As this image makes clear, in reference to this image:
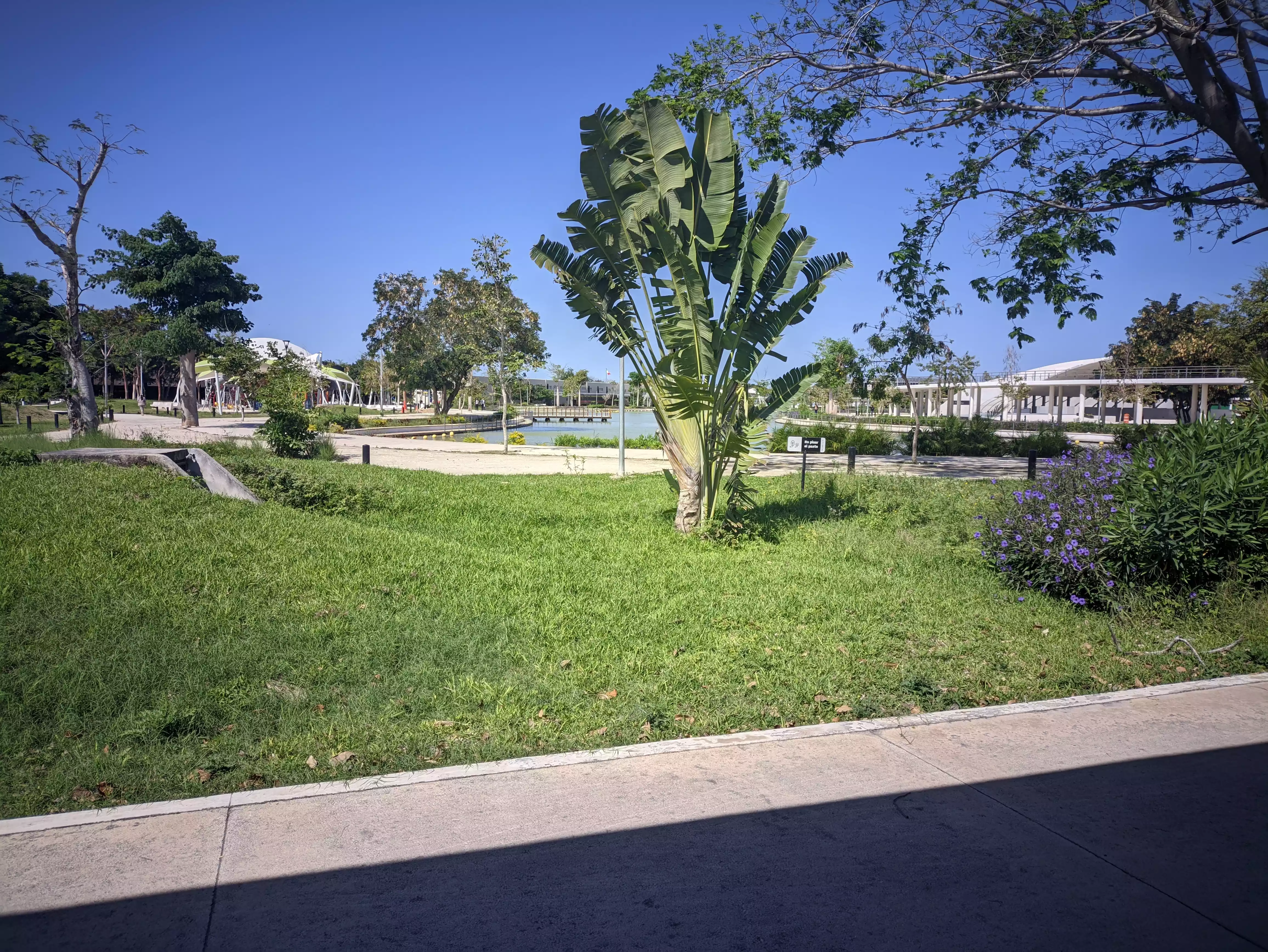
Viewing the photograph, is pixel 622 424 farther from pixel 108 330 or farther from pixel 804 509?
pixel 108 330

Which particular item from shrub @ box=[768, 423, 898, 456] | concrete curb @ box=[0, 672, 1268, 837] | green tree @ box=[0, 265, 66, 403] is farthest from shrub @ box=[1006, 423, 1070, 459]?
green tree @ box=[0, 265, 66, 403]

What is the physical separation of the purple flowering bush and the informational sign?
4.54 meters

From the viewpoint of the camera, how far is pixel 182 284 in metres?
34.4

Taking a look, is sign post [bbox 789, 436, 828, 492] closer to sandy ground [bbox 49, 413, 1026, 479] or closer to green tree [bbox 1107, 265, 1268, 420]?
sandy ground [bbox 49, 413, 1026, 479]

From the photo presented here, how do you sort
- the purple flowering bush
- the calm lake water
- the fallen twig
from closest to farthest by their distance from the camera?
the fallen twig → the purple flowering bush → the calm lake water

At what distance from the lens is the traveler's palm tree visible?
355 inches

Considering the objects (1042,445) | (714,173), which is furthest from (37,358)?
(1042,445)

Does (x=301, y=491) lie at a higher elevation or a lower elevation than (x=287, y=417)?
lower

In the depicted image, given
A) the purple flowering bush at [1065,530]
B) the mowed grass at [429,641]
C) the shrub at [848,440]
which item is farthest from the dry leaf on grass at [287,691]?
the shrub at [848,440]

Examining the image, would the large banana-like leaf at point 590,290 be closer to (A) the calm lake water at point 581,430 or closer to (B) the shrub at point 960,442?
(A) the calm lake water at point 581,430

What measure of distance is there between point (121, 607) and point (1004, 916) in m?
5.70

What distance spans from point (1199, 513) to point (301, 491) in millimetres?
9732

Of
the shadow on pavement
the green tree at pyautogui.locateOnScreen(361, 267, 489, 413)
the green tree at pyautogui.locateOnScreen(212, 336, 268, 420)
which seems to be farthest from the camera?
the green tree at pyautogui.locateOnScreen(361, 267, 489, 413)

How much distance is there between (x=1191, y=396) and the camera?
4803 cm
